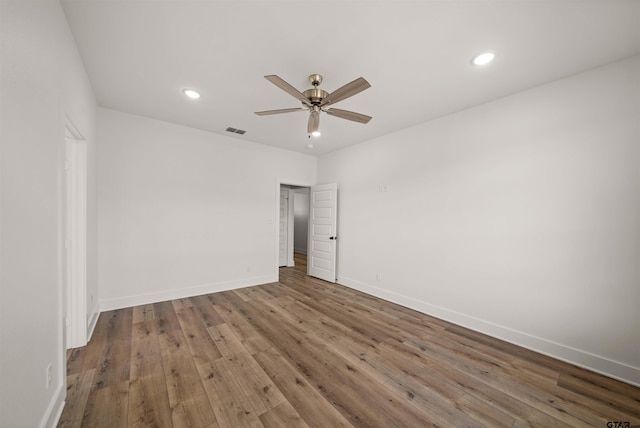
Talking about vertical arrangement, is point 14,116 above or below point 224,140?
below

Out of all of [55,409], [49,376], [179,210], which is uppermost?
[179,210]

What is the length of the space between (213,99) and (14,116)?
2.12 meters

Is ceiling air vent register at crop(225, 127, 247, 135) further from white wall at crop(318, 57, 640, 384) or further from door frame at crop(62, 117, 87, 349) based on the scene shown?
white wall at crop(318, 57, 640, 384)

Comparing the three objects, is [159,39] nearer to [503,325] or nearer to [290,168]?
[290,168]

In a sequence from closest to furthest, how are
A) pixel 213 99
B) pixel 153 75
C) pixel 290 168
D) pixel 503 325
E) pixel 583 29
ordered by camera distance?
pixel 583 29
pixel 153 75
pixel 503 325
pixel 213 99
pixel 290 168

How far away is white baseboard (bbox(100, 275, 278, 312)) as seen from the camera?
335 cm

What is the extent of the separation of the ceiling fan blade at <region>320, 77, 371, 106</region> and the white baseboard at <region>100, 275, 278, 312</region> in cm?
360

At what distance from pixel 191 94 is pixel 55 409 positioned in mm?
3032

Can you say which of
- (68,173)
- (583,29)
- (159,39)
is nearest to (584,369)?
(583,29)

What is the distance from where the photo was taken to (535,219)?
2.56m

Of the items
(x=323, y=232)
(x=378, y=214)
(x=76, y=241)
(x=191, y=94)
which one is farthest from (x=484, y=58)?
(x=76, y=241)

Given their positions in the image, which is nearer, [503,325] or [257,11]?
[257,11]

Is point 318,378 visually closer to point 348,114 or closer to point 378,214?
point 348,114

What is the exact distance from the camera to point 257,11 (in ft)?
5.49
